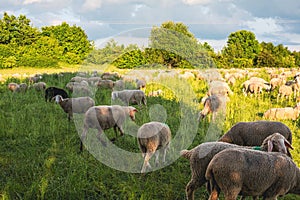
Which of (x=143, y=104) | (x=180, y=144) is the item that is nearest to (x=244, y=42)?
(x=143, y=104)

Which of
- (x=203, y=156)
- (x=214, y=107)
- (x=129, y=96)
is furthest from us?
(x=129, y=96)

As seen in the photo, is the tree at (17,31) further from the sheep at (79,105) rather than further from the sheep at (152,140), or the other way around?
the sheep at (152,140)

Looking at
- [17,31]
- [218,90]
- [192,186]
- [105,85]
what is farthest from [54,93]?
[17,31]

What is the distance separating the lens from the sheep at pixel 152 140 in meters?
5.27

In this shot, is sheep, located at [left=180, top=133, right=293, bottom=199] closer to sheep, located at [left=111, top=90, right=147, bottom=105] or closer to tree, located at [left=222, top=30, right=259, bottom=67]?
sheep, located at [left=111, top=90, right=147, bottom=105]

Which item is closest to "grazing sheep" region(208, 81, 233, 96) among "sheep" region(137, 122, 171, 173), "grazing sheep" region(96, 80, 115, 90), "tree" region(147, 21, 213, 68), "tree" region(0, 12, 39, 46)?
"tree" region(147, 21, 213, 68)

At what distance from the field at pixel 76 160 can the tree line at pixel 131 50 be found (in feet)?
5.49

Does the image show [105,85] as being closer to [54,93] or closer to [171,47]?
[54,93]

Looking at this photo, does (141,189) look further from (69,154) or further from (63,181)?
(69,154)

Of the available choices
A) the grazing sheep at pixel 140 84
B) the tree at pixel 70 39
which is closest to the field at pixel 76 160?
the grazing sheep at pixel 140 84

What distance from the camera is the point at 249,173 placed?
332cm

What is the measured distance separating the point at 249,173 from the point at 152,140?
2.23 metres

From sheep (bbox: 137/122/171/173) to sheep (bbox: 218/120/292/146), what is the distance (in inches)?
43.6

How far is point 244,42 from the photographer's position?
67.1m
